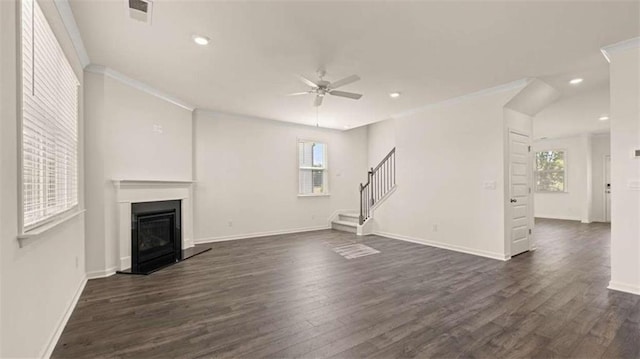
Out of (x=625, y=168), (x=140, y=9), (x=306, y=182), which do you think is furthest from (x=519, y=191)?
(x=140, y=9)

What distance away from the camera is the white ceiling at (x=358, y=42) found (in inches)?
101

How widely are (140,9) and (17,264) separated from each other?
2164 millimetres

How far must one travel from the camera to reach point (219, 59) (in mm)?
3543

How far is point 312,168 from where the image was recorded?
7750 millimetres

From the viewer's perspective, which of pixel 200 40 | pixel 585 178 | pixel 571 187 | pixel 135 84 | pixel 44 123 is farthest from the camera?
pixel 571 187

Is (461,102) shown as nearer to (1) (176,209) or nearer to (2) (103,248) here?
(1) (176,209)

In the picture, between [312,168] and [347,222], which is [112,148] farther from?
[347,222]

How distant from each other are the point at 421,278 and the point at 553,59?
3.22 meters

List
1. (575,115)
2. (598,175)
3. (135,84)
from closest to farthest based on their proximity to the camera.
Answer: (135,84)
(575,115)
(598,175)

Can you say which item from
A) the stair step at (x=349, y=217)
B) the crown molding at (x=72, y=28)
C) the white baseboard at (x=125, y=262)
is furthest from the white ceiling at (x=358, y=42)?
the stair step at (x=349, y=217)

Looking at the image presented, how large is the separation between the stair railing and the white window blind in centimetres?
575

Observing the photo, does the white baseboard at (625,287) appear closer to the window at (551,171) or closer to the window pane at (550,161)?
the window at (551,171)

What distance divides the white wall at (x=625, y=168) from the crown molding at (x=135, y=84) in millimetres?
6208

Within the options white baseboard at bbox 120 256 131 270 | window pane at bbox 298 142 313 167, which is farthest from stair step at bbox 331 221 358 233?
white baseboard at bbox 120 256 131 270
